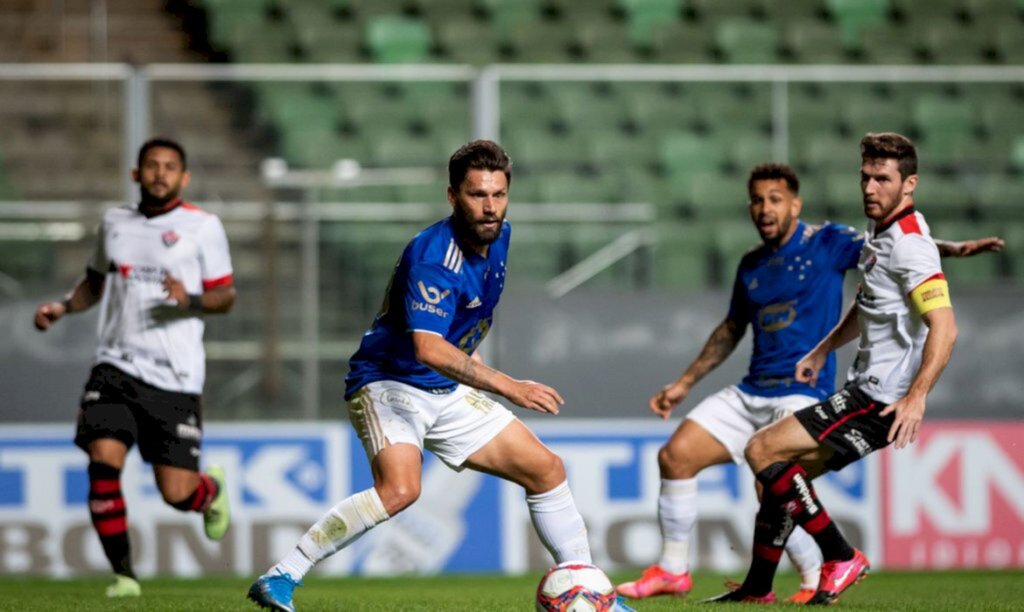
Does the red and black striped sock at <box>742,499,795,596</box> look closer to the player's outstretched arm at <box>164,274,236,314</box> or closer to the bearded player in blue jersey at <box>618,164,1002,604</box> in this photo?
the bearded player in blue jersey at <box>618,164,1002,604</box>

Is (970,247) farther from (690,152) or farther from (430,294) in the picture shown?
(690,152)

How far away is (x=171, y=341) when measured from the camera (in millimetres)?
7961

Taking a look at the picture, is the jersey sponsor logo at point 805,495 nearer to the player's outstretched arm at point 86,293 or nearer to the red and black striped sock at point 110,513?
the red and black striped sock at point 110,513

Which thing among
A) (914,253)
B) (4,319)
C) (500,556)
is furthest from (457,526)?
(914,253)

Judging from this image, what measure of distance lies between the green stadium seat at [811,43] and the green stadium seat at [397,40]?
10.9ft

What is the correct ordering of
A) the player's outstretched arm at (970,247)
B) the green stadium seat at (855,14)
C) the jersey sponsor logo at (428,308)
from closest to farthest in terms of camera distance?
1. the jersey sponsor logo at (428,308)
2. the player's outstretched arm at (970,247)
3. the green stadium seat at (855,14)

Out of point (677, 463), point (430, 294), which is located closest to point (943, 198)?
point (677, 463)

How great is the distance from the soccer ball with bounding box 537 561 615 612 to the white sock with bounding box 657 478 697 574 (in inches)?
79.8

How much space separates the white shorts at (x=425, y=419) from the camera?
5.96 metres

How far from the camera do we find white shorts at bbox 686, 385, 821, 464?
25.0ft

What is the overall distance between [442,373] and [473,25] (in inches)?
363

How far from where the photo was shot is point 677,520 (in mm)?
7613

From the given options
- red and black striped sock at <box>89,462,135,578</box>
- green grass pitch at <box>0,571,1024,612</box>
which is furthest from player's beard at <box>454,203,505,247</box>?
red and black striped sock at <box>89,462,135,578</box>

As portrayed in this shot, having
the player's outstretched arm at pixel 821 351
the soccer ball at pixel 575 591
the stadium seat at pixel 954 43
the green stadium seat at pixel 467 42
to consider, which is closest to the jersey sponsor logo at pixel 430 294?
the soccer ball at pixel 575 591
